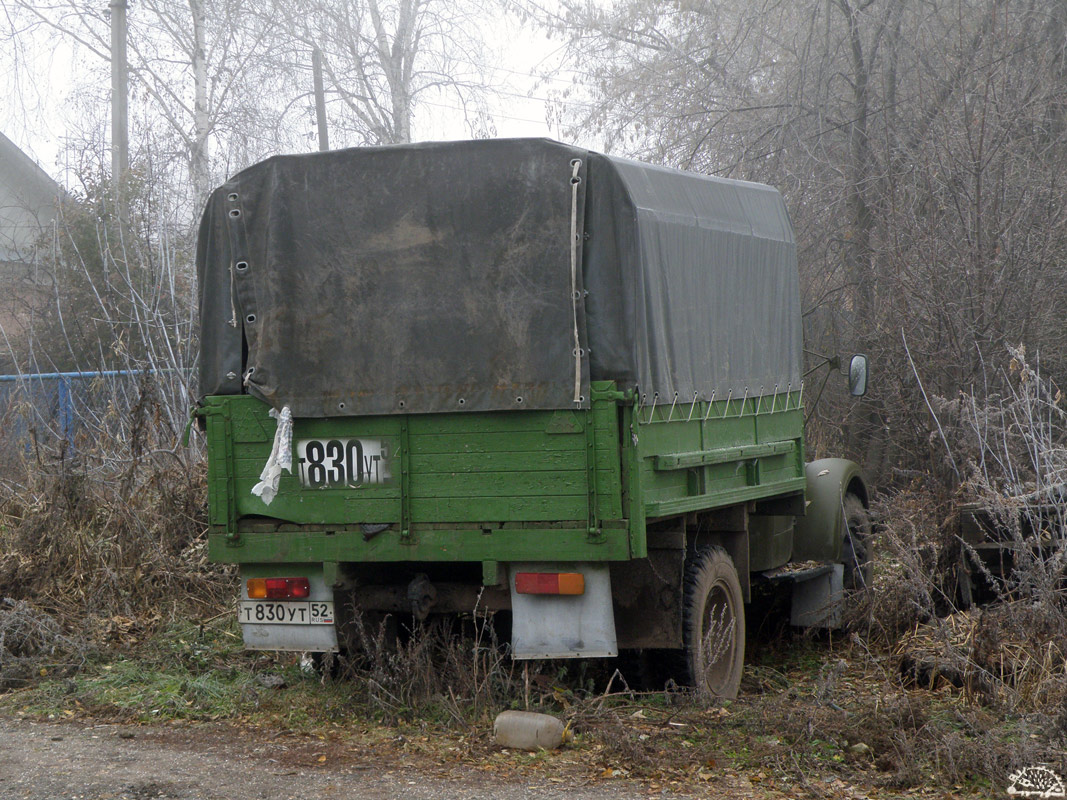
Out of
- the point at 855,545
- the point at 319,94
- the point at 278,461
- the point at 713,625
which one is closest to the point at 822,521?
the point at 855,545

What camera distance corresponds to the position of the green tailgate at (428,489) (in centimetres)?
576

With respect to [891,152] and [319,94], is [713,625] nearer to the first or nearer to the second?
[891,152]

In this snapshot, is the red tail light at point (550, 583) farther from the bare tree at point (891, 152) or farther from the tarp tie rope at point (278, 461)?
the bare tree at point (891, 152)

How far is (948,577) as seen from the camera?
826cm

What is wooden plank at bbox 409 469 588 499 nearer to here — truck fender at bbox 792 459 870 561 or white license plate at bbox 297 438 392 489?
white license plate at bbox 297 438 392 489

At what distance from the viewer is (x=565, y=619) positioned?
590cm

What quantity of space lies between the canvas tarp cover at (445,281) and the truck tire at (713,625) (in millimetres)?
942

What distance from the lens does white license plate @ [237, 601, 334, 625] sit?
6.24 m

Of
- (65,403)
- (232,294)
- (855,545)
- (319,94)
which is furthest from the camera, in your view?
(319,94)

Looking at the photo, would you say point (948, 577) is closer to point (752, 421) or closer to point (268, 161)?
point (752, 421)

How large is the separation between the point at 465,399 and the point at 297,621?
4.73ft

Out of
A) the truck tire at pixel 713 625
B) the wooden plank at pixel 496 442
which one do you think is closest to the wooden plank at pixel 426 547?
the wooden plank at pixel 496 442

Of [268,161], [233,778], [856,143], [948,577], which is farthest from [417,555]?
[856,143]

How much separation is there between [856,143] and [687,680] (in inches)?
339
